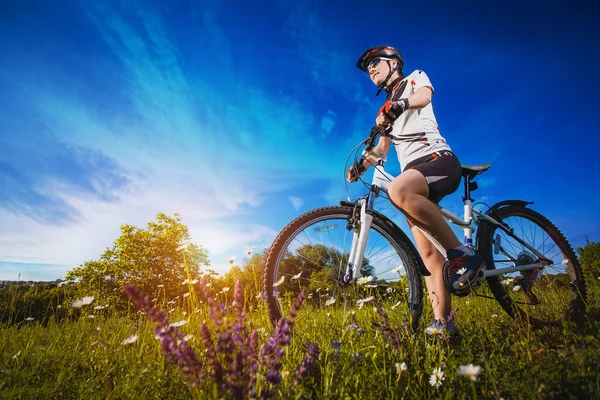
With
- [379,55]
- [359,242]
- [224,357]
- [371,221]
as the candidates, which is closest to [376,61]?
[379,55]

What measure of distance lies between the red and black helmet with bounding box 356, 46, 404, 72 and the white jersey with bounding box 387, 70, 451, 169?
0.44 meters

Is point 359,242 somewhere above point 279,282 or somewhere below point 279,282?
above

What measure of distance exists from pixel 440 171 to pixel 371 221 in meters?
0.79

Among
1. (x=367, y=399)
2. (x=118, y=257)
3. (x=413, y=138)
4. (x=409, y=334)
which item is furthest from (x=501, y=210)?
(x=118, y=257)

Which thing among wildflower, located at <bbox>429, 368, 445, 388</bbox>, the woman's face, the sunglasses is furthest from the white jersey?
wildflower, located at <bbox>429, 368, 445, 388</bbox>

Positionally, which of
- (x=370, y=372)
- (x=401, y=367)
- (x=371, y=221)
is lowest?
(x=370, y=372)

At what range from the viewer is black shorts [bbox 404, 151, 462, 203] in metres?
2.79

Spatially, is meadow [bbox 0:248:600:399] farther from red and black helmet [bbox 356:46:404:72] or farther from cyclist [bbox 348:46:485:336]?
red and black helmet [bbox 356:46:404:72]

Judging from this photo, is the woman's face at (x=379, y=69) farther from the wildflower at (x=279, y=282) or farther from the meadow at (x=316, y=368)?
the meadow at (x=316, y=368)

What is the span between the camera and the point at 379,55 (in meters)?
3.46

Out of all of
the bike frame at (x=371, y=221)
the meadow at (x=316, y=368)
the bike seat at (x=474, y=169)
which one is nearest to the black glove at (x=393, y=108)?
the bike frame at (x=371, y=221)

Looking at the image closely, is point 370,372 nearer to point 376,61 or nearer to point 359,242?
point 359,242

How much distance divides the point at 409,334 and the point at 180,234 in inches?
636

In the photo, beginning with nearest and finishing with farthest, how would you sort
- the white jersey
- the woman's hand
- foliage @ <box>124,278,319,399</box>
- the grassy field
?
foliage @ <box>124,278,319,399</box>, the grassy field, the woman's hand, the white jersey
